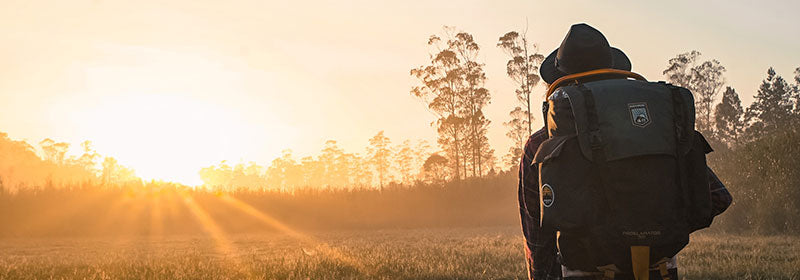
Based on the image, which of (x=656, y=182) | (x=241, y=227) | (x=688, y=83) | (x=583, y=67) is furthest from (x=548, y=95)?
(x=688, y=83)

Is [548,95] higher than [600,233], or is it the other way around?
[548,95]

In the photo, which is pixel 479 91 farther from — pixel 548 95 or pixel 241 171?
pixel 241 171

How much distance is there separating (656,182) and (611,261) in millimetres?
346

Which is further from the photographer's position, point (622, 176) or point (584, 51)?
point (584, 51)

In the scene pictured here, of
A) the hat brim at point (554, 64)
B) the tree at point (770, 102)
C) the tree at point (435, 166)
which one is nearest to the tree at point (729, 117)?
the tree at point (770, 102)

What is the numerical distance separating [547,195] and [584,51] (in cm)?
67

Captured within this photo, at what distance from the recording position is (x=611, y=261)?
2.21 metres

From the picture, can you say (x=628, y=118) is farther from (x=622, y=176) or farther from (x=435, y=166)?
(x=435, y=166)

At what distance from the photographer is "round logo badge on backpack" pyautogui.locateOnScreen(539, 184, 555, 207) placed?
7.27 ft

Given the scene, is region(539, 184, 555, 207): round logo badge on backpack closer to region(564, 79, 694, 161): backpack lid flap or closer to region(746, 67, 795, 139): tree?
region(564, 79, 694, 161): backpack lid flap

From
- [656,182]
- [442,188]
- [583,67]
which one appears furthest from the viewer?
[442,188]

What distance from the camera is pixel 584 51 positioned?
2465mm

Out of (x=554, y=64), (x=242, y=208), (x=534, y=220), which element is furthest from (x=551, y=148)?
(x=242, y=208)

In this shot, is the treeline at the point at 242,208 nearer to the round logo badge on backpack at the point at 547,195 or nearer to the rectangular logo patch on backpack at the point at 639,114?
the round logo badge on backpack at the point at 547,195
